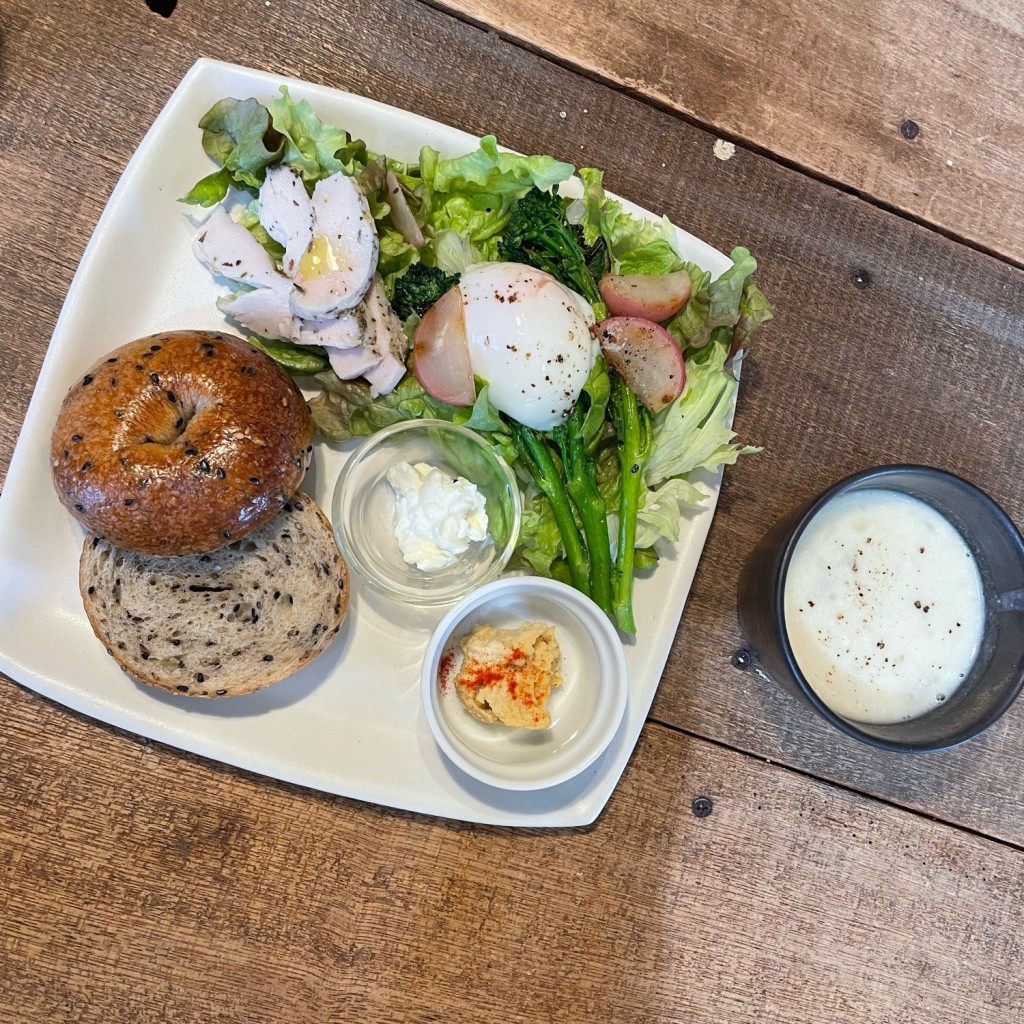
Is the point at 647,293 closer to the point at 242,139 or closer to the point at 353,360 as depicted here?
the point at 353,360

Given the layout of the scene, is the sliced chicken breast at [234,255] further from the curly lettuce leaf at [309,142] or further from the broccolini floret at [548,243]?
the broccolini floret at [548,243]

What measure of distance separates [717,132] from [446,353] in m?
0.96

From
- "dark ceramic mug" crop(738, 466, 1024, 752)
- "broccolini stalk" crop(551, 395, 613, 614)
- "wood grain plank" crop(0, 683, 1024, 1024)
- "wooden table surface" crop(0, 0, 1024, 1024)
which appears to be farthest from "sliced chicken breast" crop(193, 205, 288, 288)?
"dark ceramic mug" crop(738, 466, 1024, 752)

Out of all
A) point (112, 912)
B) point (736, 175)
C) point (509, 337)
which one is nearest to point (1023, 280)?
point (736, 175)

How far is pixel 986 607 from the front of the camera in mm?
1655

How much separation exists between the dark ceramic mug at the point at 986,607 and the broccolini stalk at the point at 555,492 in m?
0.39

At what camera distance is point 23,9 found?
1713mm

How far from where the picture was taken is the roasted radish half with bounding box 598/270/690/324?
1633mm

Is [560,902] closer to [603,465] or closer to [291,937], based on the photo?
[291,937]

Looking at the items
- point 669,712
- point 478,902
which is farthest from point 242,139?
point 478,902

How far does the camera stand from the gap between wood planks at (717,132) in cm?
183

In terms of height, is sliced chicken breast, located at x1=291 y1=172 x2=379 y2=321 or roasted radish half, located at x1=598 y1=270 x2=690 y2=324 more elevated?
roasted radish half, located at x1=598 y1=270 x2=690 y2=324

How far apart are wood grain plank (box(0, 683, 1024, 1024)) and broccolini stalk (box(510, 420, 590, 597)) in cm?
49

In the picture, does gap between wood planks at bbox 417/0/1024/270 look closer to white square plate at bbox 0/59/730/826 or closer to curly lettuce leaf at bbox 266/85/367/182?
white square plate at bbox 0/59/730/826
